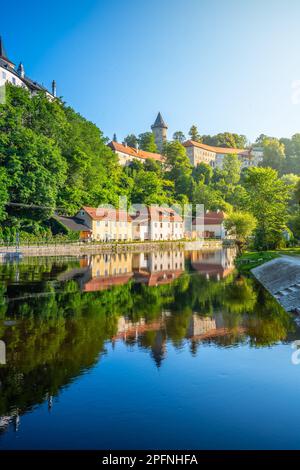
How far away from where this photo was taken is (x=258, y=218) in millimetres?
48812

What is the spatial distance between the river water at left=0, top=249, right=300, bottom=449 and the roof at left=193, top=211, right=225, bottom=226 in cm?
8574

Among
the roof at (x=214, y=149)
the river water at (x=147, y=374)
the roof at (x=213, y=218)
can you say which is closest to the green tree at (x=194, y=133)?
the roof at (x=214, y=149)

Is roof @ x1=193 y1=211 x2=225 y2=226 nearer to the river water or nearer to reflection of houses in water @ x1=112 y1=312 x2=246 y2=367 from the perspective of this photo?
the river water

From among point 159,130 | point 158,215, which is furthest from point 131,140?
point 158,215

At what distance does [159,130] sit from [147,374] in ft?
544

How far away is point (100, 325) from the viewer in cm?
1731

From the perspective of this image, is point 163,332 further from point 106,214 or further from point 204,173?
point 204,173

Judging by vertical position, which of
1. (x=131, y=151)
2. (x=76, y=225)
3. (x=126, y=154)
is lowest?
(x=76, y=225)

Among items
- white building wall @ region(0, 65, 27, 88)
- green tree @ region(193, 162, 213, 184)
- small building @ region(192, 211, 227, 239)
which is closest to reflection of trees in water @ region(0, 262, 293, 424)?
white building wall @ region(0, 65, 27, 88)

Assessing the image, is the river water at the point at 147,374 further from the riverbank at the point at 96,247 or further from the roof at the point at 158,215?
the roof at the point at 158,215

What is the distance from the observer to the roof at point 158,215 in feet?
299

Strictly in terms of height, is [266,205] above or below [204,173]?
below

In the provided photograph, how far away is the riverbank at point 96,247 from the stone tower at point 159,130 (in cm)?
8503
